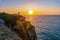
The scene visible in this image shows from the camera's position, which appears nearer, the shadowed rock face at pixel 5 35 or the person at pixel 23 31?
the shadowed rock face at pixel 5 35

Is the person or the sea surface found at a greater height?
the person

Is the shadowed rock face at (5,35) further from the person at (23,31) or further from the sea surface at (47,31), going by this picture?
the sea surface at (47,31)

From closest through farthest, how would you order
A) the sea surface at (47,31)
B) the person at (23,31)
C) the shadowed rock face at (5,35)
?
the shadowed rock face at (5,35) < the person at (23,31) < the sea surface at (47,31)

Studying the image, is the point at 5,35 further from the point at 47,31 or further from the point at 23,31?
the point at 47,31

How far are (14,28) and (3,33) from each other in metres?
2.77

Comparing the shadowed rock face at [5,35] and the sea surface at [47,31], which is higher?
the shadowed rock face at [5,35]

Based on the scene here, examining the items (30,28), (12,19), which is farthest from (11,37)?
(30,28)

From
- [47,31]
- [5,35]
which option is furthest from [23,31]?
[47,31]

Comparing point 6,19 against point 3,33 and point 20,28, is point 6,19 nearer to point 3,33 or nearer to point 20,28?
point 20,28

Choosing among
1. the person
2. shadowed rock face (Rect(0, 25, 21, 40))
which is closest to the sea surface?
the person

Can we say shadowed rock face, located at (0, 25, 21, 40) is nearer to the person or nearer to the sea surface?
the person

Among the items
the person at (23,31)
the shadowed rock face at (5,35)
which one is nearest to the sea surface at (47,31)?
the person at (23,31)

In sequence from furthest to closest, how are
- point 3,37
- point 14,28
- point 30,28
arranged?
point 30,28 → point 14,28 → point 3,37

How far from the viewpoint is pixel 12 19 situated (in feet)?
57.1
